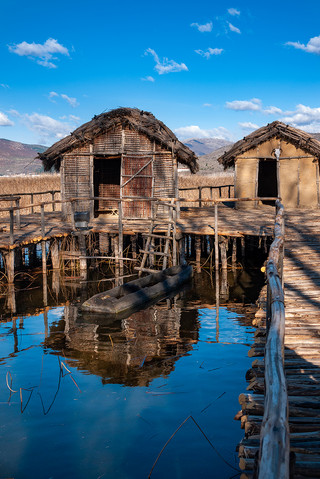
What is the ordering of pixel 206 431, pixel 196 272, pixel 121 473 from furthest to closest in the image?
pixel 196 272
pixel 206 431
pixel 121 473

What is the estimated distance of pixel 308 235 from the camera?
13.8 metres

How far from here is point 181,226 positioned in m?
16.4

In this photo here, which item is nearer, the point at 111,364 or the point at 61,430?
the point at 61,430

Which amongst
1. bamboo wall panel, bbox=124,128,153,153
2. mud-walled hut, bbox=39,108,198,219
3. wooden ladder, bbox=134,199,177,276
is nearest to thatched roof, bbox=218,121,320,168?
mud-walled hut, bbox=39,108,198,219

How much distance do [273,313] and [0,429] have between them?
3.64 meters

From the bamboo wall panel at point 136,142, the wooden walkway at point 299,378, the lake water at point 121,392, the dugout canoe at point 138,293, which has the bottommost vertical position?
the lake water at point 121,392

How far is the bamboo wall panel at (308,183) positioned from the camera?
2003 cm

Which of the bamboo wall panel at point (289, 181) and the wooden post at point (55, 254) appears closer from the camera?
the wooden post at point (55, 254)

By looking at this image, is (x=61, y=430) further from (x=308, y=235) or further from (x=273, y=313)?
(x=308, y=235)

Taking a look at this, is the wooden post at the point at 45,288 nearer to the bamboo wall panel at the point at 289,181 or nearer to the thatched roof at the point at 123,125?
the thatched roof at the point at 123,125

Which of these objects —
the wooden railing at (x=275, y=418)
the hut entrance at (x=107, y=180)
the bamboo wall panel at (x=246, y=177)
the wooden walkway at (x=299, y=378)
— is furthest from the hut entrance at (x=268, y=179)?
the wooden railing at (x=275, y=418)

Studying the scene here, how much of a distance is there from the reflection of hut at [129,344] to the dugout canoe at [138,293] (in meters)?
0.28

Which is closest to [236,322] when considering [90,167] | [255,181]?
[90,167]

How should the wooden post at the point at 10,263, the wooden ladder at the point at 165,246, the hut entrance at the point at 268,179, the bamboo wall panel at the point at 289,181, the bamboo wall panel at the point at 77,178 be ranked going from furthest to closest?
the hut entrance at the point at 268,179 < the bamboo wall panel at the point at 289,181 < the bamboo wall panel at the point at 77,178 < the wooden ladder at the point at 165,246 < the wooden post at the point at 10,263
